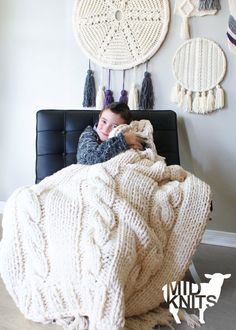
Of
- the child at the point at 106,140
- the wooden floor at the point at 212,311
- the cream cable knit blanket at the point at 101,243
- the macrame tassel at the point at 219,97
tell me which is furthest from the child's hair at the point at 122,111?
the wooden floor at the point at 212,311

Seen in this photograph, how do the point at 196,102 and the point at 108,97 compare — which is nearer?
the point at 196,102

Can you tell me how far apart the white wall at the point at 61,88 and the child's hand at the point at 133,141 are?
0.52m

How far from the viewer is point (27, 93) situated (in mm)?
2402

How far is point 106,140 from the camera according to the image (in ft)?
5.25

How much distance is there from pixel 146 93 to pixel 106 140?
63 cm

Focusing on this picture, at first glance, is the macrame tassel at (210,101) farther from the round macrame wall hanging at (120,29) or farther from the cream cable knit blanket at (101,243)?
the cream cable knit blanket at (101,243)

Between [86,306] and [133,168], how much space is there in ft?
1.74

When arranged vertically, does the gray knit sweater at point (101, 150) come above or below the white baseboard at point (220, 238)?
above

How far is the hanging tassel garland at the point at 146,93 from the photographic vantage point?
210 cm

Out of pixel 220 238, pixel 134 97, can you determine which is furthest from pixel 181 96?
pixel 220 238

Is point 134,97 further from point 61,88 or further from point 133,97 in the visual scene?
point 61,88

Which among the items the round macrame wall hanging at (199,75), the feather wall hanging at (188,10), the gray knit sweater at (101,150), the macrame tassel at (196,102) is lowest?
the gray knit sweater at (101,150)

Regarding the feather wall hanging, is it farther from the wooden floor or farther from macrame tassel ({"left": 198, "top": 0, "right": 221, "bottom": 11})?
the wooden floor

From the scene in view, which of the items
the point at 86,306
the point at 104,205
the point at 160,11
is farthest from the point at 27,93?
the point at 86,306
